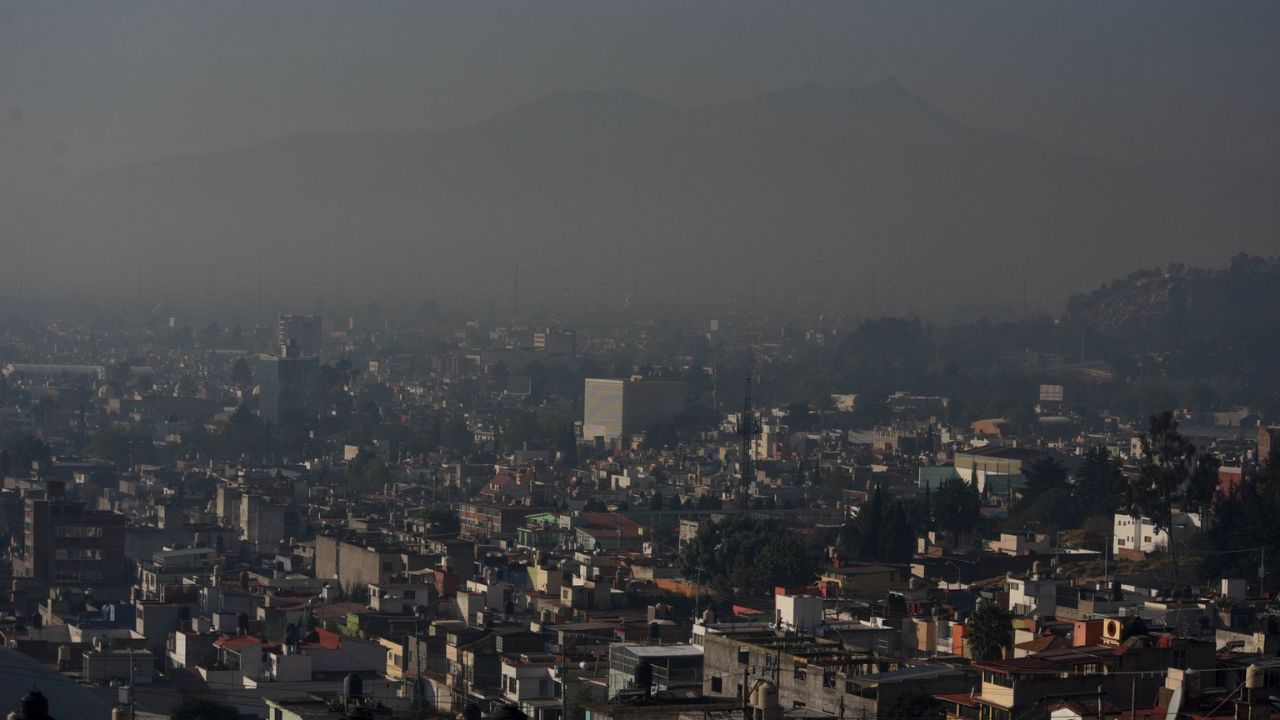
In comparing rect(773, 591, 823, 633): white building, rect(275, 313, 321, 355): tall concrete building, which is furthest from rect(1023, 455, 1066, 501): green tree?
rect(275, 313, 321, 355): tall concrete building

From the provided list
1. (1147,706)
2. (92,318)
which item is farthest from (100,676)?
(92,318)

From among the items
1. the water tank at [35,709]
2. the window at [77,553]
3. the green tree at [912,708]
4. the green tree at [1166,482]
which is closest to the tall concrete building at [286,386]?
the window at [77,553]

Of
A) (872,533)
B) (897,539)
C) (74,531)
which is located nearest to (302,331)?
(74,531)

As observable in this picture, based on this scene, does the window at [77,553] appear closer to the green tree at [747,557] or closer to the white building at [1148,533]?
the green tree at [747,557]

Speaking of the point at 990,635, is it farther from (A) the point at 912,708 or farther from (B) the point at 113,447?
(B) the point at 113,447

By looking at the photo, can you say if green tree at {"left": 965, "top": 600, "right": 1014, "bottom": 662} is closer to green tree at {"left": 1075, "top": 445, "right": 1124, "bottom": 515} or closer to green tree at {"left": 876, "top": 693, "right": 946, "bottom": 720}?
green tree at {"left": 876, "top": 693, "right": 946, "bottom": 720}
